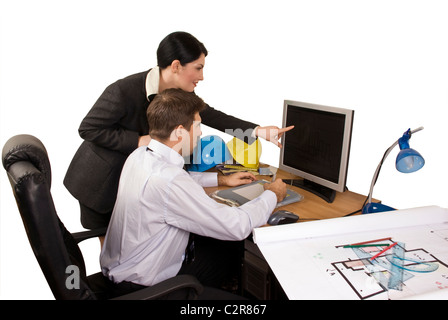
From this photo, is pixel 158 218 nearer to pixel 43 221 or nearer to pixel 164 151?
pixel 164 151

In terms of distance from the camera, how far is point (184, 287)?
4.42 feet

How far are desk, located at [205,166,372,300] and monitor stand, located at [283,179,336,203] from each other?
25 mm

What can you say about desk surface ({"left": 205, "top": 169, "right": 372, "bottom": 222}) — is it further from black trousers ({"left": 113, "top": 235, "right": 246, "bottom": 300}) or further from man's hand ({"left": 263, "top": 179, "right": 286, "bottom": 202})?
black trousers ({"left": 113, "top": 235, "right": 246, "bottom": 300})

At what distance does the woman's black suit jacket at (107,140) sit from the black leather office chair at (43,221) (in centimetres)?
76

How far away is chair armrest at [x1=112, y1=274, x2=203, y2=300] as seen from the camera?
129cm

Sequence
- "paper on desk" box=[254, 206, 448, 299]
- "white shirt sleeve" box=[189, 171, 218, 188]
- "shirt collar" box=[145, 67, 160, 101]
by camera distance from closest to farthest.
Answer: "paper on desk" box=[254, 206, 448, 299]
"shirt collar" box=[145, 67, 160, 101]
"white shirt sleeve" box=[189, 171, 218, 188]

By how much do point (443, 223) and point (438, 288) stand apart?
543mm

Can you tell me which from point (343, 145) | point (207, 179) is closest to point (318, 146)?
point (343, 145)

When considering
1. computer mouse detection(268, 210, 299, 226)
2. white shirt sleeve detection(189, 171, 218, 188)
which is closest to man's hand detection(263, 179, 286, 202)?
computer mouse detection(268, 210, 299, 226)

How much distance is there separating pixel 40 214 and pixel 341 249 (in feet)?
3.58

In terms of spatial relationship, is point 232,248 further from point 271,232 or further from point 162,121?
point 162,121

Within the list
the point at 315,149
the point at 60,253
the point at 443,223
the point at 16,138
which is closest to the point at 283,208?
the point at 315,149

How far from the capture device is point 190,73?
83.7 inches

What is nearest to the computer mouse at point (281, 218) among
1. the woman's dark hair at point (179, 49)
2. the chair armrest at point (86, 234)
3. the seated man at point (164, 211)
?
the seated man at point (164, 211)
